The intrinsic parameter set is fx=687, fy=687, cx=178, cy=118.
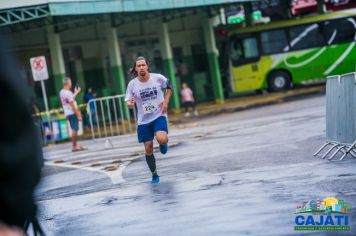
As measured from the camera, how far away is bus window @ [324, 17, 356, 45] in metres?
31.1

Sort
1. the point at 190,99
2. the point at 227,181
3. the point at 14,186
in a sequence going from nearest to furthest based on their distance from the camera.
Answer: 1. the point at 14,186
2. the point at 227,181
3. the point at 190,99

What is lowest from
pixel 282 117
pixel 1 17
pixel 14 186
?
pixel 282 117

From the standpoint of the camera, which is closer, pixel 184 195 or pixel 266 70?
pixel 184 195

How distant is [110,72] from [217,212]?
81.0 ft

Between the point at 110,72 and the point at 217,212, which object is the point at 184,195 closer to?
the point at 217,212

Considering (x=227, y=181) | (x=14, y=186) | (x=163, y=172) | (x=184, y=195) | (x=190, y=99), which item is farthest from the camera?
(x=190, y=99)

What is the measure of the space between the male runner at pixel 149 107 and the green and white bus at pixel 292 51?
2188 cm

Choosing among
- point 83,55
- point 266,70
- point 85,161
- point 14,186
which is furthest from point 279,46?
point 14,186

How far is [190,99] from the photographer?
27281 millimetres

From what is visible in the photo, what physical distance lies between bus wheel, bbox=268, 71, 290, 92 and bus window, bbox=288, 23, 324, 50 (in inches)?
52.3

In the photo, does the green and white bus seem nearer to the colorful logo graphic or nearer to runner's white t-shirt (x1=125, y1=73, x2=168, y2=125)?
runner's white t-shirt (x1=125, y1=73, x2=168, y2=125)

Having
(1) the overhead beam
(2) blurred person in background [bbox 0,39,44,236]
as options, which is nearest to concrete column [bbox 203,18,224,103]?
(1) the overhead beam

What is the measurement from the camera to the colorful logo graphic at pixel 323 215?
18.7 feet

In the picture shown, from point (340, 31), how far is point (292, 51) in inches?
91.2
